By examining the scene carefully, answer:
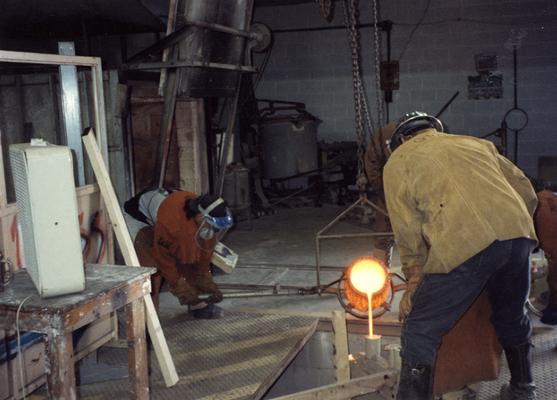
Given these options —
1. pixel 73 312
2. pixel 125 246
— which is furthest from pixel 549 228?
pixel 73 312

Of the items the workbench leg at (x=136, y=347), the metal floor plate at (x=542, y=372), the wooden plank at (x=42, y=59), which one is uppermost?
the wooden plank at (x=42, y=59)

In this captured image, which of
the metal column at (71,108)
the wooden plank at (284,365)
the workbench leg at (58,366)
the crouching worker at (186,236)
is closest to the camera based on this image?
the workbench leg at (58,366)

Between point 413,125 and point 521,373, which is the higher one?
point 413,125

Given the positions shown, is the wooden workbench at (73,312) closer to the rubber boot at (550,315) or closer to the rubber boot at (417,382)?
the rubber boot at (417,382)

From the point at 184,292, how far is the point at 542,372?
257cm

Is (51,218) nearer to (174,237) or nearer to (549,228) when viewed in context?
(174,237)

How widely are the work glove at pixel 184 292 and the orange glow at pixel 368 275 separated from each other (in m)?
1.53

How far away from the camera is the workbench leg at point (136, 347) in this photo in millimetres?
2967

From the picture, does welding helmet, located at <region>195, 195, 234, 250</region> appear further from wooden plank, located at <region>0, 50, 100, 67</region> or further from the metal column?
wooden plank, located at <region>0, 50, 100, 67</region>

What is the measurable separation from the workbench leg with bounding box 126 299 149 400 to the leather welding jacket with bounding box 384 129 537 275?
1.34 meters

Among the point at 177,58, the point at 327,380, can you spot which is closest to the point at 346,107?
the point at 177,58

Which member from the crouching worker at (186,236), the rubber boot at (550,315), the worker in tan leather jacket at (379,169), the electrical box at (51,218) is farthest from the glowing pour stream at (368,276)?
the worker in tan leather jacket at (379,169)

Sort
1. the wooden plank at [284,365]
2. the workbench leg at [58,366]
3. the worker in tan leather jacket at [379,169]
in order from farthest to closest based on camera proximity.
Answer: the worker in tan leather jacket at [379,169] → the wooden plank at [284,365] → the workbench leg at [58,366]

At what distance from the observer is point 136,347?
2.99 m
